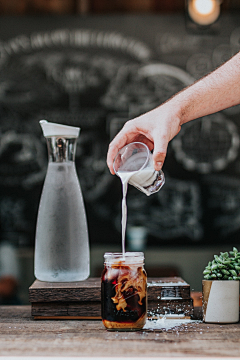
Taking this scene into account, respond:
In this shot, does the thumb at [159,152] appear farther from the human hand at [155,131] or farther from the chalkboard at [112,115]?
the chalkboard at [112,115]

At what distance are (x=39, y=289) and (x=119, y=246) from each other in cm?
185

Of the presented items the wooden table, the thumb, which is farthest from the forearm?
the wooden table

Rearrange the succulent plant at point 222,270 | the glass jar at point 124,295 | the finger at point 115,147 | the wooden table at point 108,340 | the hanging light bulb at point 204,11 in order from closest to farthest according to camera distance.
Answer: the wooden table at point 108,340 → the glass jar at point 124,295 → the succulent plant at point 222,270 → the finger at point 115,147 → the hanging light bulb at point 204,11

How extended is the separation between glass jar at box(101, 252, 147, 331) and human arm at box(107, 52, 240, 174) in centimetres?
31

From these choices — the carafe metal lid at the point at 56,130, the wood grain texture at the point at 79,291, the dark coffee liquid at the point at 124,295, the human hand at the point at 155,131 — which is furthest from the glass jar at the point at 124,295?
the carafe metal lid at the point at 56,130

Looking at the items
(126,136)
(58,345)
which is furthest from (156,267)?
(58,345)

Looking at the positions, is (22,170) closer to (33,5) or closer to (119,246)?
(119,246)

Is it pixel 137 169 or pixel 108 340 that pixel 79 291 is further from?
pixel 137 169

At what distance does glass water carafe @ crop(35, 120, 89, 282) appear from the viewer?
123 cm

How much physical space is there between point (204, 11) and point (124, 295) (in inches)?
92.6

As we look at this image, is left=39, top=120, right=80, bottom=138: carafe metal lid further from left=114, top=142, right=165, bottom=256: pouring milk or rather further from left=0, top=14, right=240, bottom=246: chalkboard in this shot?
left=0, top=14, right=240, bottom=246: chalkboard

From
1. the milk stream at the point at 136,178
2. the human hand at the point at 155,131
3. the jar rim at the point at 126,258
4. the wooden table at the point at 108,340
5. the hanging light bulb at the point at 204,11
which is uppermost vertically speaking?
the hanging light bulb at the point at 204,11

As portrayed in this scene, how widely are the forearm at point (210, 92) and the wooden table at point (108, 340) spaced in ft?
1.86

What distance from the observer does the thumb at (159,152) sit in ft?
3.60
